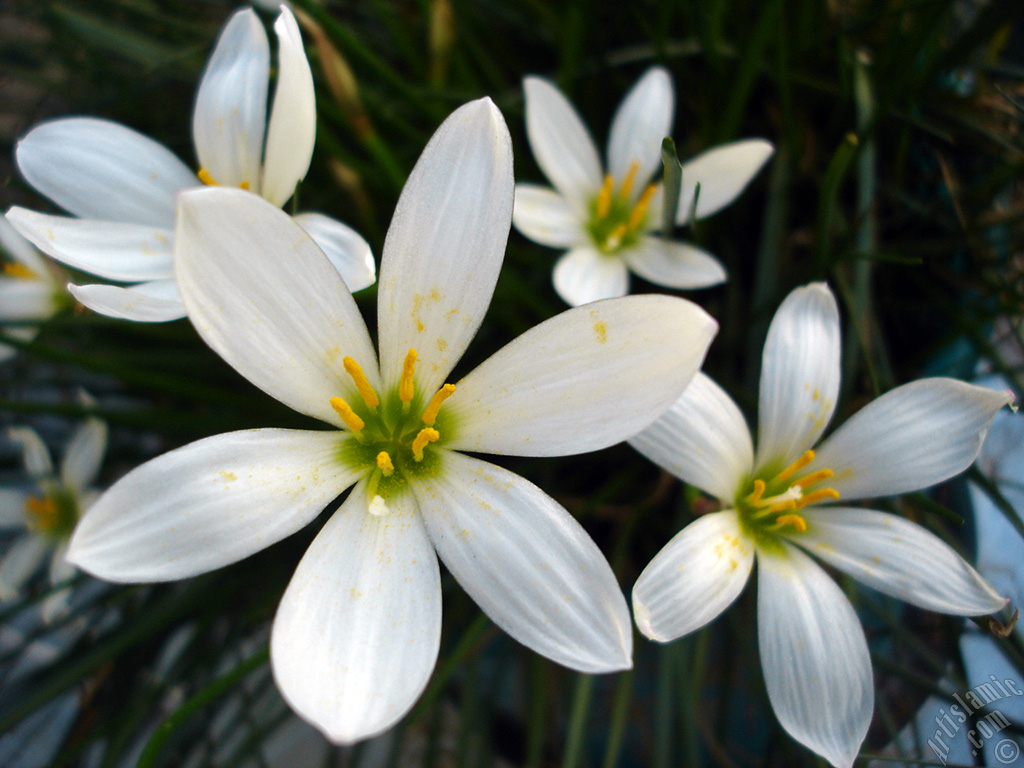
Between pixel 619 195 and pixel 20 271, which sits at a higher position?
pixel 619 195

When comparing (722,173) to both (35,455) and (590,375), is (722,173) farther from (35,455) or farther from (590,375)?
(35,455)

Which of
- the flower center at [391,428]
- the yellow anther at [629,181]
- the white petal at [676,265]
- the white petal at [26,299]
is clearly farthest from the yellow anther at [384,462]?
the white petal at [26,299]

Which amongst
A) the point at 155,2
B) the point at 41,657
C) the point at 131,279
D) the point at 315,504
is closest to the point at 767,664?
the point at 315,504

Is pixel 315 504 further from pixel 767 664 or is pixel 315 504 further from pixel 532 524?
pixel 767 664

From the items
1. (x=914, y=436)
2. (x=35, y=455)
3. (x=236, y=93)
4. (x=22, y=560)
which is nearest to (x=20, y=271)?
(x=35, y=455)

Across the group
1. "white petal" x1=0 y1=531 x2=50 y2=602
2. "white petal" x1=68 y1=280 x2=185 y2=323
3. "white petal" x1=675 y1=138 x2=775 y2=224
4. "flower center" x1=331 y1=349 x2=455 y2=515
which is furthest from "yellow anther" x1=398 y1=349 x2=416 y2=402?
"white petal" x1=0 y1=531 x2=50 y2=602

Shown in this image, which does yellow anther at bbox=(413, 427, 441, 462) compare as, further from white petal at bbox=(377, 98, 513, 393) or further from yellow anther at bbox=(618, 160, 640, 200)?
yellow anther at bbox=(618, 160, 640, 200)

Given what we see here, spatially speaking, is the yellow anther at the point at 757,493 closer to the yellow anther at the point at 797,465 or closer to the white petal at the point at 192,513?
the yellow anther at the point at 797,465
